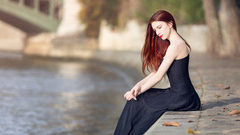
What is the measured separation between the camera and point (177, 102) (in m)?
5.28

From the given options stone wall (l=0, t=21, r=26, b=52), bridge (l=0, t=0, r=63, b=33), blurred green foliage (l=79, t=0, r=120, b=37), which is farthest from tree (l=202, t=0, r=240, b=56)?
stone wall (l=0, t=21, r=26, b=52)

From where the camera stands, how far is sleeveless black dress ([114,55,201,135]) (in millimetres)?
5141

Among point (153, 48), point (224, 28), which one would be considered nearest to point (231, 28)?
point (224, 28)

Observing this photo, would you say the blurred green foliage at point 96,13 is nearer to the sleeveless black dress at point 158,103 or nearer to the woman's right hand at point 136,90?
the sleeveless black dress at point 158,103

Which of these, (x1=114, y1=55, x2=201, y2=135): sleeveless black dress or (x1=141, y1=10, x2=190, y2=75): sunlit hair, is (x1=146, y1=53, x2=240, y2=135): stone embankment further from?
(x1=141, y1=10, x2=190, y2=75): sunlit hair

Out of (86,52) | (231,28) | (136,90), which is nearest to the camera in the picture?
(136,90)

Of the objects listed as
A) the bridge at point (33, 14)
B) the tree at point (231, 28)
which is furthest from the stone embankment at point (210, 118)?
the bridge at point (33, 14)

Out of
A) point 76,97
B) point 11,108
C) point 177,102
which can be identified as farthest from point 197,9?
point 177,102

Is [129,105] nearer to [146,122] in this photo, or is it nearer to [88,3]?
[146,122]

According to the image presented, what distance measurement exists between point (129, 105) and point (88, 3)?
30221mm

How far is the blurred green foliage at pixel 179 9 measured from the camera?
74.5ft

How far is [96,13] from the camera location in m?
33.9

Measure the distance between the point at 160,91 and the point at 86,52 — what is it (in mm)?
28943

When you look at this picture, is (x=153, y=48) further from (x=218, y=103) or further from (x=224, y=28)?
(x=224, y=28)
